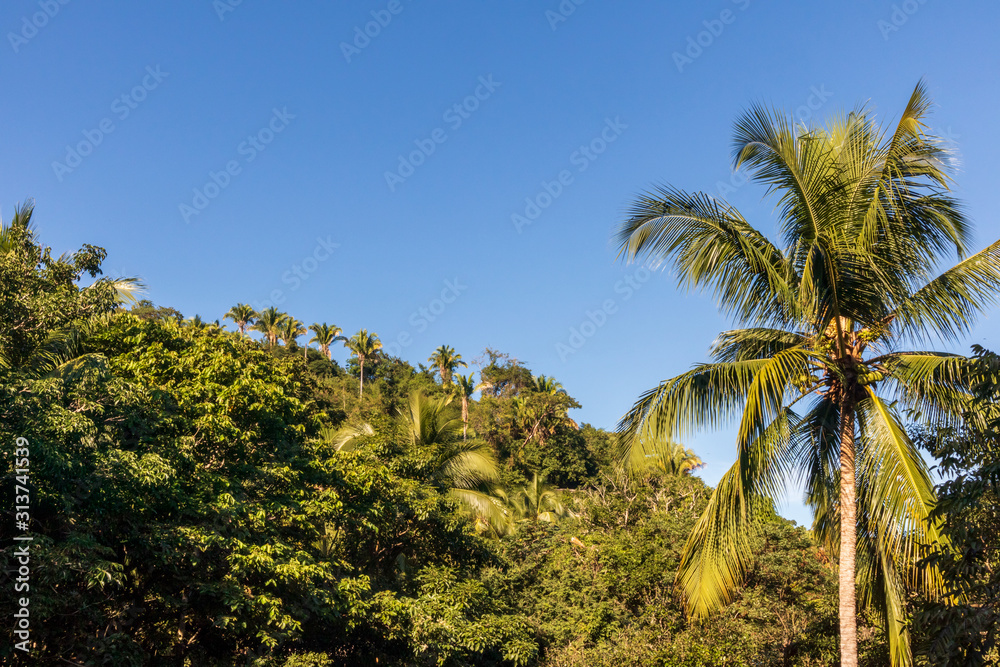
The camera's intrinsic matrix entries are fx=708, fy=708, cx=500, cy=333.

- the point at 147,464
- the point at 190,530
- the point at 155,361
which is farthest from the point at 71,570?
the point at 155,361

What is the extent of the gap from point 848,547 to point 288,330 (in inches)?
1941

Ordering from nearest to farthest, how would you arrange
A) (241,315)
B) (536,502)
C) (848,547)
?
(848,547), (536,502), (241,315)

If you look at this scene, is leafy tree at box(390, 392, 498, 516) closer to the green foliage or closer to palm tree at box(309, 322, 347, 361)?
the green foliage

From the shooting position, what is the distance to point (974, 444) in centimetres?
649

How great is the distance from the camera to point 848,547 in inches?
309

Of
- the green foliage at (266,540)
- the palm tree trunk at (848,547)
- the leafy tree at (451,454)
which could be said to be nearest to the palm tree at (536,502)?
the leafy tree at (451,454)

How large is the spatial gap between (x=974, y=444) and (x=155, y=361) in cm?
1213

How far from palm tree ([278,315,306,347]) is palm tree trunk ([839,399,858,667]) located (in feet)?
158

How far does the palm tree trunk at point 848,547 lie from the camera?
767 centimetres

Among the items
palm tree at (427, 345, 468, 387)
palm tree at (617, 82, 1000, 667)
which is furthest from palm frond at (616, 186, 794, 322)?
palm tree at (427, 345, 468, 387)

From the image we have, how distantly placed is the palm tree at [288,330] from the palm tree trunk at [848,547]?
48095mm

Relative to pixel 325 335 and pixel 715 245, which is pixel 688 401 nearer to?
pixel 715 245

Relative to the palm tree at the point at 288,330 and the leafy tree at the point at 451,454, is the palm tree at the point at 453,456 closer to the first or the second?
the leafy tree at the point at 451,454

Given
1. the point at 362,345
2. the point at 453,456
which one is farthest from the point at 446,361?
the point at 453,456
